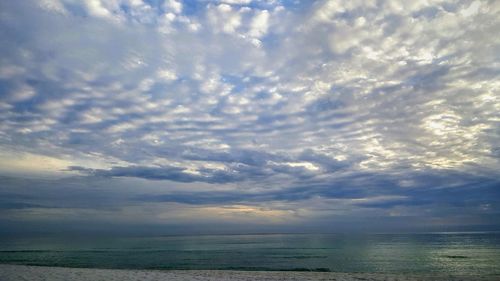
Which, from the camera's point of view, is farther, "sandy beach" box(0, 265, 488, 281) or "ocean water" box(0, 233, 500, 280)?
"ocean water" box(0, 233, 500, 280)

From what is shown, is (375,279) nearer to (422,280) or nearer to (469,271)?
(422,280)

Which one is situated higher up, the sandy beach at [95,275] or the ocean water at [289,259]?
the sandy beach at [95,275]

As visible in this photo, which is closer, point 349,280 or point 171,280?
point 171,280

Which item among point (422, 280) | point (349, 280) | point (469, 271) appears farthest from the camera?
point (469, 271)

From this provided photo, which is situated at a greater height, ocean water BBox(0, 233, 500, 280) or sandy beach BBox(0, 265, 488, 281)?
sandy beach BBox(0, 265, 488, 281)

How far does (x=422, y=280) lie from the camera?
31.3 m

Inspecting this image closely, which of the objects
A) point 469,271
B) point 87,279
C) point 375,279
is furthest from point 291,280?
point 469,271

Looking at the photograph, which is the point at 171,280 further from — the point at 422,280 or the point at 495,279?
the point at 495,279

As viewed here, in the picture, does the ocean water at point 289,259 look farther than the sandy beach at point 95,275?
Yes

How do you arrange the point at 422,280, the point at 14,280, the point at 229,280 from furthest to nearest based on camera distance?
the point at 422,280, the point at 229,280, the point at 14,280

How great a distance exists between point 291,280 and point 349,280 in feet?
16.6

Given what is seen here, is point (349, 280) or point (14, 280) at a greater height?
point (14, 280)

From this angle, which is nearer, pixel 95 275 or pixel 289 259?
pixel 95 275

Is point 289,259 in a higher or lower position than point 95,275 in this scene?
lower
